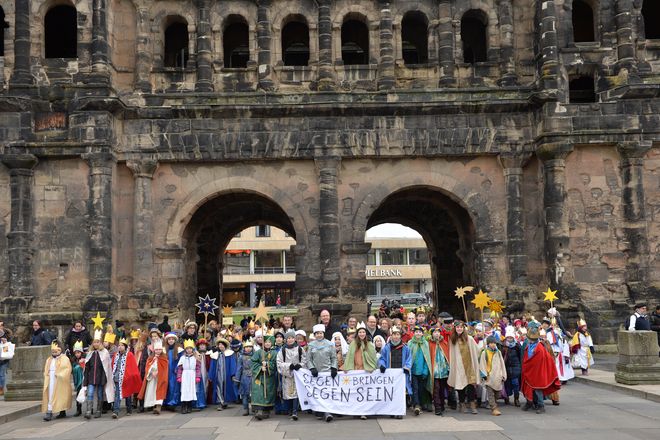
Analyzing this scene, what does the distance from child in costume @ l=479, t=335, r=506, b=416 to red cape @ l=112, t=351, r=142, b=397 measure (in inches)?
→ 260

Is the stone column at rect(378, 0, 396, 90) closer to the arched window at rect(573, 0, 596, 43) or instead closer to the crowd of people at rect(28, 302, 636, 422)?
the arched window at rect(573, 0, 596, 43)

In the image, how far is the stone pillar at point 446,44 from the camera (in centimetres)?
2083

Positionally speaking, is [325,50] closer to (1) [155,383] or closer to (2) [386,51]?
(2) [386,51]

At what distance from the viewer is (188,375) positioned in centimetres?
1316

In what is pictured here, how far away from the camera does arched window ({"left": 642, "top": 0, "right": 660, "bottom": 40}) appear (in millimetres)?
22741

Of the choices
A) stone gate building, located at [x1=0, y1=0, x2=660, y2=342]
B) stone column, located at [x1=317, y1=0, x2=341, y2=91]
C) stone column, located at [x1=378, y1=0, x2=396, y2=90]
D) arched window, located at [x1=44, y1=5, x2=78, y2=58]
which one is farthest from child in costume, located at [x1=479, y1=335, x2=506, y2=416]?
arched window, located at [x1=44, y1=5, x2=78, y2=58]

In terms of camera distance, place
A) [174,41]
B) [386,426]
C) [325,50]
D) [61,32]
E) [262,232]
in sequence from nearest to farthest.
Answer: [386,426] → [325,50] → [174,41] → [61,32] → [262,232]

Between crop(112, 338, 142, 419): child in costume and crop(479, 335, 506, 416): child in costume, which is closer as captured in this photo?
crop(479, 335, 506, 416): child in costume

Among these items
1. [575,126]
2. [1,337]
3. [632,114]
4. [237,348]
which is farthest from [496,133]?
[1,337]

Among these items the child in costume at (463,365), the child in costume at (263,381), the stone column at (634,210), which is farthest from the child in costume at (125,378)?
the stone column at (634,210)

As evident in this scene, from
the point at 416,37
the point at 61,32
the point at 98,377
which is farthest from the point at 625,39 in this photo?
the point at 61,32

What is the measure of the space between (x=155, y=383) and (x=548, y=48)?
48.7 feet

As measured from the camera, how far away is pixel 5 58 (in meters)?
20.3

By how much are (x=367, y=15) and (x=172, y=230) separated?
9.07 metres
